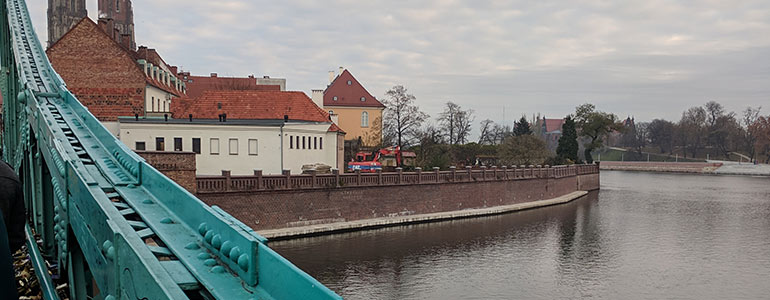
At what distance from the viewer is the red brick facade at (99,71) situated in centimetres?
2944

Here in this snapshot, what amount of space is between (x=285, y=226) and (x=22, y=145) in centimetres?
1897

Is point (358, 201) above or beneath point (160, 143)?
beneath

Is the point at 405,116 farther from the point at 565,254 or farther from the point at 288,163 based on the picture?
the point at 565,254

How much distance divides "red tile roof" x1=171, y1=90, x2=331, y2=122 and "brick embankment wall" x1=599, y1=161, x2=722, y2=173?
77269 millimetres

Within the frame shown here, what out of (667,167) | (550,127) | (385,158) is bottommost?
(667,167)

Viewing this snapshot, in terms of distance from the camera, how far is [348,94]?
62.7m

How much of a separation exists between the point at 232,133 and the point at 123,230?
2737cm

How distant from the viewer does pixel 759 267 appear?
21719mm

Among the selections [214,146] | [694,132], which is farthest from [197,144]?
[694,132]

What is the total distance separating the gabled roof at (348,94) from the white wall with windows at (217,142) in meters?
32.3

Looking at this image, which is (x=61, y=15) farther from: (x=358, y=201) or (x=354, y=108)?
(x=358, y=201)

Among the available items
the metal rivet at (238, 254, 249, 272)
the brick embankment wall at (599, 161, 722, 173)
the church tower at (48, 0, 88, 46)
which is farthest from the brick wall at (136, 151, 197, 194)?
the brick embankment wall at (599, 161, 722, 173)

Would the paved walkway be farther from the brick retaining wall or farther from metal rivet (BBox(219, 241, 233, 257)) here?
metal rivet (BBox(219, 241, 233, 257))

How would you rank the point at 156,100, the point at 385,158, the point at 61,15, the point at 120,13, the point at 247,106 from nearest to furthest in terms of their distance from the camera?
the point at 247,106
the point at 156,100
the point at 385,158
the point at 61,15
the point at 120,13
